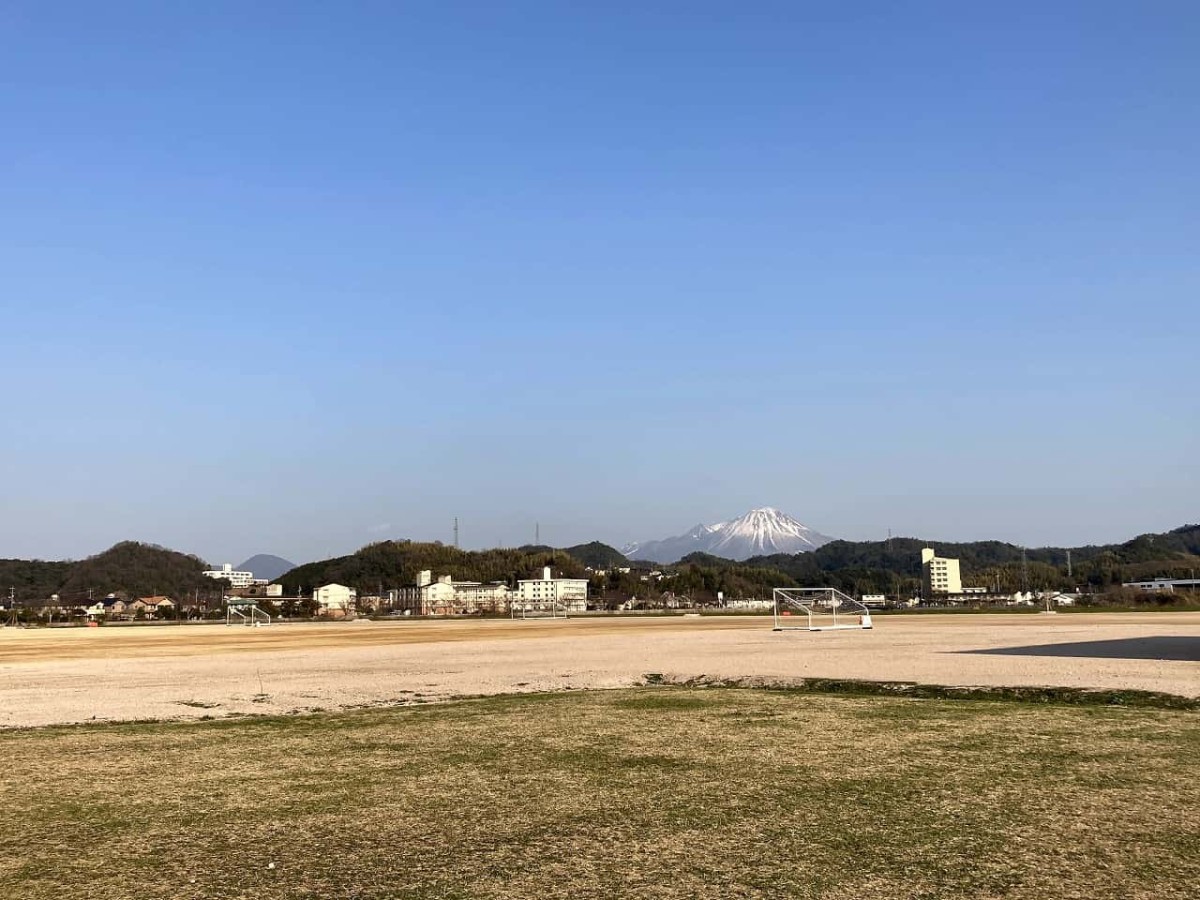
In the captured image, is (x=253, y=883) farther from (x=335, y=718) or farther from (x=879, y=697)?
(x=879, y=697)

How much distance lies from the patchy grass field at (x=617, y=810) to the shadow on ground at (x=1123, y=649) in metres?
16.4

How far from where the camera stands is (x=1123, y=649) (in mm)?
32688

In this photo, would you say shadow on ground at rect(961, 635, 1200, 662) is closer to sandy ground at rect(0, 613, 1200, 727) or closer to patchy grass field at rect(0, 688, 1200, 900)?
sandy ground at rect(0, 613, 1200, 727)

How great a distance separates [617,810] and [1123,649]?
30044mm

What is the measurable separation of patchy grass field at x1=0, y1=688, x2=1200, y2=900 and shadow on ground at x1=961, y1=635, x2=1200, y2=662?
1637 cm

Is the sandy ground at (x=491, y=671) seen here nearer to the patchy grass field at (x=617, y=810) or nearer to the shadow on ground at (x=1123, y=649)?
the shadow on ground at (x=1123, y=649)

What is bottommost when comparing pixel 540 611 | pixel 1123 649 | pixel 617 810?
pixel 540 611

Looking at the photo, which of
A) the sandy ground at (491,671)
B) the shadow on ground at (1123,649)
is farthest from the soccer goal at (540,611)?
the shadow on ground at (1123,649)

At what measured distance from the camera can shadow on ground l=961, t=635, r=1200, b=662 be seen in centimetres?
2927

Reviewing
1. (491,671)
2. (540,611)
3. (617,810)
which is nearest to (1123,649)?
(491,671)

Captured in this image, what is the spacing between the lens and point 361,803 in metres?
9.26

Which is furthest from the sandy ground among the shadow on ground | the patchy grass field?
the patchy grass field

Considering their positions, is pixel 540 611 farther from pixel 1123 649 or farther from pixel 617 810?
pixel 617 810

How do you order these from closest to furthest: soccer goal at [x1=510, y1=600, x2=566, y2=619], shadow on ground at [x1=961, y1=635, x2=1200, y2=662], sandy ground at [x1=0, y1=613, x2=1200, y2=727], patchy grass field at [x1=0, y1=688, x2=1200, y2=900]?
1. patchy grass field at [x1=0, y1=688, x2=1200, y2=900]
2. sandy ground at [x1=0, y1=613, x2=1200, y2=727]
3. shadow on ground at [x1=961, y1=635, x2=1200, y2=662]
4. soccer goal at [x1=510, y1=600, x2=566, y2=619]
